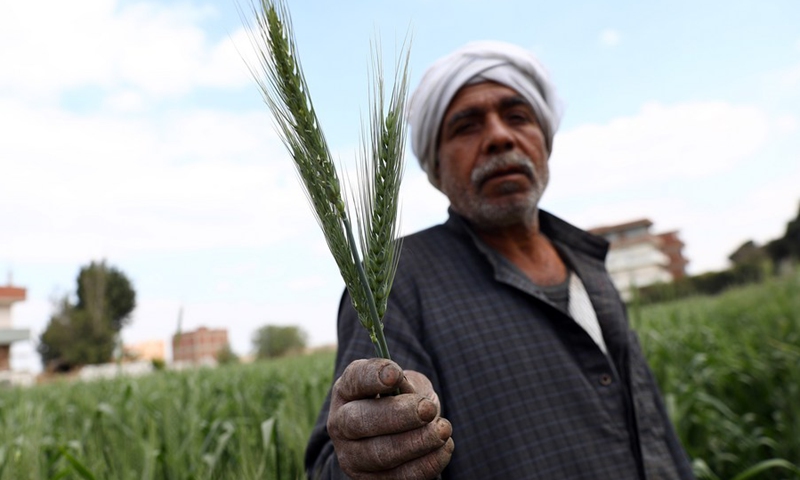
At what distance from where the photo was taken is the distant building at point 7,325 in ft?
96.5

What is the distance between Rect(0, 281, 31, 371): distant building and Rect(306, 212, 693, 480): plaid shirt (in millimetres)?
33112

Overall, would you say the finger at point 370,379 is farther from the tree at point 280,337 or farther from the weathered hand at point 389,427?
the tree at point 280,337

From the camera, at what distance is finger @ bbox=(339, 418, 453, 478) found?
77cm

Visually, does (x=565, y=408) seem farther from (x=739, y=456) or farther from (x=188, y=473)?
(x=739, y=456)

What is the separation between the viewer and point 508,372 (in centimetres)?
176

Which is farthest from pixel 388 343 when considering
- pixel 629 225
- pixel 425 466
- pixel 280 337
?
pixel 629 225

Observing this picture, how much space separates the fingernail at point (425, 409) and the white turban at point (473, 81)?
1669 millimetres

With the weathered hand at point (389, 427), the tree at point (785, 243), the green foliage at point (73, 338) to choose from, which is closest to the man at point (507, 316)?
the weathered hand at point (389, 427)

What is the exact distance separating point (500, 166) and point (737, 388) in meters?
3.22

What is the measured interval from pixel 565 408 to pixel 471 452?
0.34m

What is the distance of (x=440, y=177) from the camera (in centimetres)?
240

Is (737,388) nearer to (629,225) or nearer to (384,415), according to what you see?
(384,415)

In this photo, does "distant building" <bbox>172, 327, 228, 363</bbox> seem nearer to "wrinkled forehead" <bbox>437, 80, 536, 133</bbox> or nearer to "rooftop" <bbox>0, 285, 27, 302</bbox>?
"wrinkled forehead" <bbox>437, 80, 536, 133</bbox>

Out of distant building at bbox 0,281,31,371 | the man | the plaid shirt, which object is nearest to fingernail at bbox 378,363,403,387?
the man
